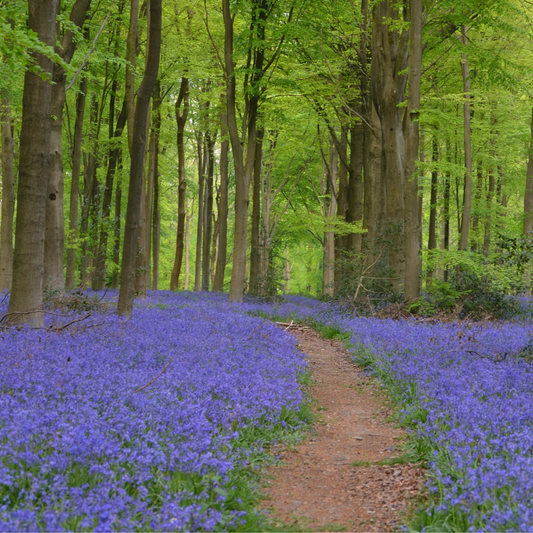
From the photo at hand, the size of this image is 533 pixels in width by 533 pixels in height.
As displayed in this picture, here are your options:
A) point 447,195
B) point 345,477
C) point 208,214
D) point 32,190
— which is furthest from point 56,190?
point 447,195

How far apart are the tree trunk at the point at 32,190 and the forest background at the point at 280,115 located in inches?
1.0

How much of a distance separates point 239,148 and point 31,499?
1623cm

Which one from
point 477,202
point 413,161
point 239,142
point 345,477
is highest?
point 239,142

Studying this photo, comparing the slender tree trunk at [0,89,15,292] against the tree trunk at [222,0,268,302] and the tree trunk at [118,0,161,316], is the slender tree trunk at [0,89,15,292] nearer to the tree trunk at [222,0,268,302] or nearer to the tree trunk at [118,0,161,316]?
the tree trunk at [222,0,268,302]

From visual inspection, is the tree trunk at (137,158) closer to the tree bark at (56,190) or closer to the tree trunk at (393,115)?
the tree bark at (56,190)

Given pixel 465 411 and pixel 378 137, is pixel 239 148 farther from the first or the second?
pixel 465 411

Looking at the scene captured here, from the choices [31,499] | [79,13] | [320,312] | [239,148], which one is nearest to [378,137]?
[239,148]

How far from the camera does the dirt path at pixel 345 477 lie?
14.1ft

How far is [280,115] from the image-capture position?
73.6 feet

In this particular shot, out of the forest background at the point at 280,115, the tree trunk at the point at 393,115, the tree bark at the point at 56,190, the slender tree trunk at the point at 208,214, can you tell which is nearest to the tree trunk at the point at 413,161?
the forest background at the point at 280,115

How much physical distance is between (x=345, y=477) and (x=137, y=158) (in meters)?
8.92

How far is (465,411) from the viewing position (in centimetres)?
543

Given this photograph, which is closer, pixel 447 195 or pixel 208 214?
pixel 208 214

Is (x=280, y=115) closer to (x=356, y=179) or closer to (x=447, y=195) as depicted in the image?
(x=356, y=179)
